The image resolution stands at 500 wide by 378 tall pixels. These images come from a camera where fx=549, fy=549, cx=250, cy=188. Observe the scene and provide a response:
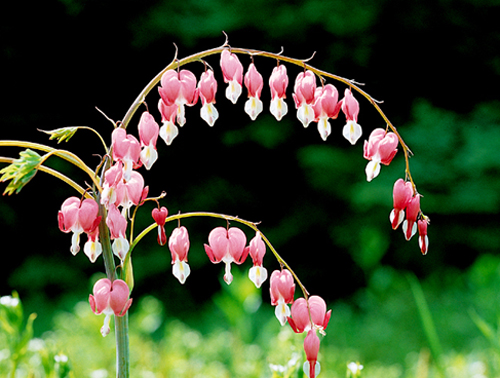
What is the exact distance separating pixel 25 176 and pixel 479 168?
12.6 feet

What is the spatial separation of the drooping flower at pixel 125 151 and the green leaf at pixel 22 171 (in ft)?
0.41

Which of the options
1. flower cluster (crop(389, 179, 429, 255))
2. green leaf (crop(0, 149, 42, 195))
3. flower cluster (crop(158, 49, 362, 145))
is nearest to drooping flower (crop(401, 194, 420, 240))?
flower cluster (crop(389, 179, 429, 255))

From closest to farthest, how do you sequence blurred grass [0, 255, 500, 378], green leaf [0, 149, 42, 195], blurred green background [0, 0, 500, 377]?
green leaf [0, 149, 42, 195]
blurred grass [0, 255, 500, 378]
blurred green background [0, 0, 500, 377]

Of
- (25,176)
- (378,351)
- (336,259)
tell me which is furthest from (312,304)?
(336,259)

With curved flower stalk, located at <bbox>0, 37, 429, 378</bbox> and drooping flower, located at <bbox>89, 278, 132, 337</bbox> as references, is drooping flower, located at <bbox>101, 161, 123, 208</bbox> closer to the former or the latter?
curved flower stalk, located at <bbox>0, 37, 429, 378</bbox>

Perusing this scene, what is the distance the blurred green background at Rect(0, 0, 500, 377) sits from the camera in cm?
404

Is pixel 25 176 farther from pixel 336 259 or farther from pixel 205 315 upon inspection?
pixel 336 259

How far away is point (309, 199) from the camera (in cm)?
454

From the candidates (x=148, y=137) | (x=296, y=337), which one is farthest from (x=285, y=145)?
(x=148, y=137)

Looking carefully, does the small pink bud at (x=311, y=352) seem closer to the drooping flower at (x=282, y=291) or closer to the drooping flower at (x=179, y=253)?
the drooping flower at (x=282, y=291)

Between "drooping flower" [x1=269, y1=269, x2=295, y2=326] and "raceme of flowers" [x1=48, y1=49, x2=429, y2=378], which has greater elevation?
"raceme of flowers" [x1=48, y1=49, x2=429, y2=378]

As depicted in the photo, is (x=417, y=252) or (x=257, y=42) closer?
(x=257, y=42)

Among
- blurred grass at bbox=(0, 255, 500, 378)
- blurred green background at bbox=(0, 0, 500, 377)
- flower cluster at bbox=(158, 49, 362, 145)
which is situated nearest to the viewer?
flower cluster at bbox=(158, 49, 362, 145)

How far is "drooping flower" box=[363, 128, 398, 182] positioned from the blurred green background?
116 inches
